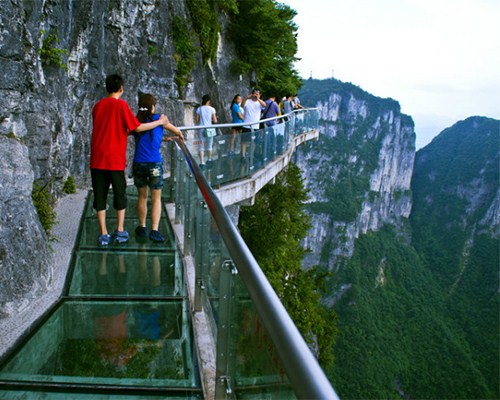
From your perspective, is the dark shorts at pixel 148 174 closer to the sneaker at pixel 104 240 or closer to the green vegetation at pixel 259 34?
the sneaker at pixel 104 240

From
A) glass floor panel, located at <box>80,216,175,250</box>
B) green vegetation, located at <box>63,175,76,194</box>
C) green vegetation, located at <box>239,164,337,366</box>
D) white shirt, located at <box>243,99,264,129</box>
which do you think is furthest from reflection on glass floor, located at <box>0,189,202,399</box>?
green vegetation, located at <box>239,164,337,366</box>

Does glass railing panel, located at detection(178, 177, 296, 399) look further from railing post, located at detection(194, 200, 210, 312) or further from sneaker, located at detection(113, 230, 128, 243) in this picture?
sneaker, located at detection(113, 230, 128, 243)

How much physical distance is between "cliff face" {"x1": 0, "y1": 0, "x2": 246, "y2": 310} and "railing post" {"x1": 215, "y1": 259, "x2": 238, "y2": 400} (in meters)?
1.79

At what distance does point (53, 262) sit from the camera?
4.09 meters

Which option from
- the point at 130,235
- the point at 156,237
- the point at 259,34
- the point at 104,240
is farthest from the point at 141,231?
the point at 259,34

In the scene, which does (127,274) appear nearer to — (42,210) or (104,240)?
(104,240)

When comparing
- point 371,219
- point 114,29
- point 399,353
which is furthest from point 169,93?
point 371,219

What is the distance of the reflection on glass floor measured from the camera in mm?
2330

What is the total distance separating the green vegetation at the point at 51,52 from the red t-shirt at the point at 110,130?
291 centimetres

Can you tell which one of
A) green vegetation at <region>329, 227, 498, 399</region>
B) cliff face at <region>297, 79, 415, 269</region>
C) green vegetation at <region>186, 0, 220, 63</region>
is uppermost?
green vegetation at <region>186, 0, 220, 63</region>

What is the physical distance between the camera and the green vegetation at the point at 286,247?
1636 cm

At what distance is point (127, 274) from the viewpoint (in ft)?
12.6

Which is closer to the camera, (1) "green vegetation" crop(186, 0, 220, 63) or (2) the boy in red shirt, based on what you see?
(2) the boy in red shirt

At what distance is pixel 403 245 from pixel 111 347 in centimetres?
11159
